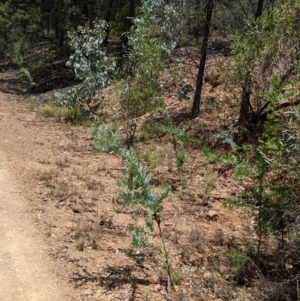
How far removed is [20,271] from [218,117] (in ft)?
23.3

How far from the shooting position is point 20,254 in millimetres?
5234

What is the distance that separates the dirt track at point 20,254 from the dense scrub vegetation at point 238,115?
1.00 metres

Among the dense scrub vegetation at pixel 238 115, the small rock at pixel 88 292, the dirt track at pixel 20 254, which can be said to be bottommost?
the small rock at pixel 88 292

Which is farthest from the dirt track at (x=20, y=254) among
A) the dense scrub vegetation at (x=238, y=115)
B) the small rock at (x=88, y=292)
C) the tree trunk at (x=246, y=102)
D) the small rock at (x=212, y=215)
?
the tree trunk at (x=246, y=102)

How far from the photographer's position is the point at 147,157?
363 inches

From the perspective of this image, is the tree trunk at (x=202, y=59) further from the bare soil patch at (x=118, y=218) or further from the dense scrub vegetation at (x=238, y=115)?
the bare soil patch at (x=118, y=218)

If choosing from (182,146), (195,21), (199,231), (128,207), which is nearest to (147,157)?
(182,146)

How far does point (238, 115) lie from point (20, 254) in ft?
21.4

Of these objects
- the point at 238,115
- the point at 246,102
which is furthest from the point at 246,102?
the point at 238,115

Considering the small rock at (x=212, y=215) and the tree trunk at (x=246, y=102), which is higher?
the tree trunk at (x=246, y=102)

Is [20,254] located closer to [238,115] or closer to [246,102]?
[246,102]

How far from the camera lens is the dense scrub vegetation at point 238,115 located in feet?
14.8

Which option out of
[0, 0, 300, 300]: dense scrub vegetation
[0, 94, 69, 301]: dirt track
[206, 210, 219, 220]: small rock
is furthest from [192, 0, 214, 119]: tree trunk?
[0, 94, 69, 301]: dirt track

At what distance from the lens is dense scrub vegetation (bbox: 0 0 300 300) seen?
452 centimetres
